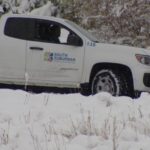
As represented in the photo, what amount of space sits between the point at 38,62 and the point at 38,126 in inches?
179

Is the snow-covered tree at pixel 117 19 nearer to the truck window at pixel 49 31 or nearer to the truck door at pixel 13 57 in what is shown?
the truck window at pixel 49 31

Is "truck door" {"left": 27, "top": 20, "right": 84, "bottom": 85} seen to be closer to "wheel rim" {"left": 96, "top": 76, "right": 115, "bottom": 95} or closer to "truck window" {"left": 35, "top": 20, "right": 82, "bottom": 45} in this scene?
"truck window" {"left": 35, "top": 20, "right": 82, "bottom": 45}

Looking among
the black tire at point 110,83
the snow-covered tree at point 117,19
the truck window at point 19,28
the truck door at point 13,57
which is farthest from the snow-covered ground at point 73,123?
the snow-covered tree at point 117,19

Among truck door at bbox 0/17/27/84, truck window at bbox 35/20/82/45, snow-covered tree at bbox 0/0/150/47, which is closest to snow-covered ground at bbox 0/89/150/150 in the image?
truck door at bbox 0/17/27/84

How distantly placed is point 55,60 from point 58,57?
79mm

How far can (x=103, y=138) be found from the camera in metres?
5.80

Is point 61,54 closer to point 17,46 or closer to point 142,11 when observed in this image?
point 17,46

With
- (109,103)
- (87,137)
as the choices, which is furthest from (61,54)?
(87,137)

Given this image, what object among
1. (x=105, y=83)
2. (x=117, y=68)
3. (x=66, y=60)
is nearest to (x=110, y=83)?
(x=105, y=83)

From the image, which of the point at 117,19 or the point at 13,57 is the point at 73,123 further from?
the point at 117,19

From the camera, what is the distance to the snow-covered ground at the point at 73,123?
18.9 feet

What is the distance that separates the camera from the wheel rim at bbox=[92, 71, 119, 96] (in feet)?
34.2

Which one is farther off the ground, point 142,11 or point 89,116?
point 142,11

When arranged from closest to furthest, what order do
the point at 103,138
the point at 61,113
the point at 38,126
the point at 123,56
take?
the point at 103,138, the point at 38,126, the point at 61,113, the point at 123,56
